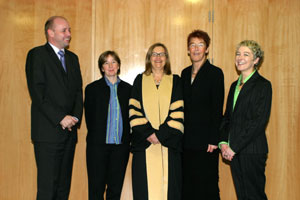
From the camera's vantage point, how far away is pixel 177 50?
400 cm

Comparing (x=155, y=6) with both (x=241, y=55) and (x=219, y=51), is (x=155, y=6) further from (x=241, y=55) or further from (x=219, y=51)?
(x=241, y=55)

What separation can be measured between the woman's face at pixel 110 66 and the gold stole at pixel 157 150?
0.49 meters

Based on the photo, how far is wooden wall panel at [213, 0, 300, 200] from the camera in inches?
152

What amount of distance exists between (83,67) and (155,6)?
4.15 feet

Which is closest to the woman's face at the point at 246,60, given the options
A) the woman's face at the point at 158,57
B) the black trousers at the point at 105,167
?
the woman's face at the point at 158,57

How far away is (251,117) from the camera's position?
106 inches

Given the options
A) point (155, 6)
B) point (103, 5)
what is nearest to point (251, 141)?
point (155, 6)

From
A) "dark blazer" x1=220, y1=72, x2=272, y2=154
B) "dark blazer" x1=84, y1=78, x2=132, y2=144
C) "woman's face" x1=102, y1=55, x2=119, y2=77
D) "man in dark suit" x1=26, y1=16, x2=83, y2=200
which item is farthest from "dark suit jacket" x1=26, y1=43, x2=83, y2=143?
"dark blazer" x1=220, y1=72, x2=272, y2=154

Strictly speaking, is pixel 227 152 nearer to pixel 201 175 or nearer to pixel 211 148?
pixel 211 148

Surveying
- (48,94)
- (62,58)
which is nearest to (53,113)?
(48,94)

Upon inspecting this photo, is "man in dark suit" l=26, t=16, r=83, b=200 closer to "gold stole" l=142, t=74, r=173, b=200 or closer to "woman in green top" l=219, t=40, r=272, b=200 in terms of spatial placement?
"gold stole" l=142, t=74, r=173, b=200

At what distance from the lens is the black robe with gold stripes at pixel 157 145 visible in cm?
303

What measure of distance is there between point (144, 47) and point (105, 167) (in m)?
1.68

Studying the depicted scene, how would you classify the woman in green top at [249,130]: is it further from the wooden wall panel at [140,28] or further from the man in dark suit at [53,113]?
the man in dark suit at [53,113]
